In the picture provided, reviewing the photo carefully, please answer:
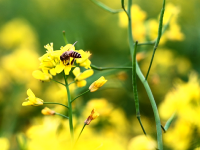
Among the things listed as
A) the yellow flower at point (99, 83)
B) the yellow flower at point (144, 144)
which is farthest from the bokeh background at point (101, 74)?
the yellow flower at point (99, 83)

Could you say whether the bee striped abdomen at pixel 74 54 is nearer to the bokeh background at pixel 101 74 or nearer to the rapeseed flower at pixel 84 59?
the rapeseed flower at pixel 84 59

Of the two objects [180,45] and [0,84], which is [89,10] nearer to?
[180,45]

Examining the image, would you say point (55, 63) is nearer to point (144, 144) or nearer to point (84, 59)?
point (84, 59)

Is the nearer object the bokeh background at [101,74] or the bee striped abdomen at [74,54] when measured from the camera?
the bee striped abdomen at [74,54]

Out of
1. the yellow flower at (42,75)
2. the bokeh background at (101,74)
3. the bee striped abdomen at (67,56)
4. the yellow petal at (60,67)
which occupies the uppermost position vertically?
the bee striped abdomen at (67,56)

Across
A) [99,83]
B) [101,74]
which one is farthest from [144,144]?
[101,74]

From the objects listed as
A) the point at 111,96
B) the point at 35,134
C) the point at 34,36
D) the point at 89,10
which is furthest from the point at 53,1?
the point at 35,134

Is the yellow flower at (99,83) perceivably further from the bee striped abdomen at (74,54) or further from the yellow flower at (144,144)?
the yellow flower at (144,144)

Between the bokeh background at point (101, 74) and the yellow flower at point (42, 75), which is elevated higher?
Result: the yellow flower at point (42, 75)
